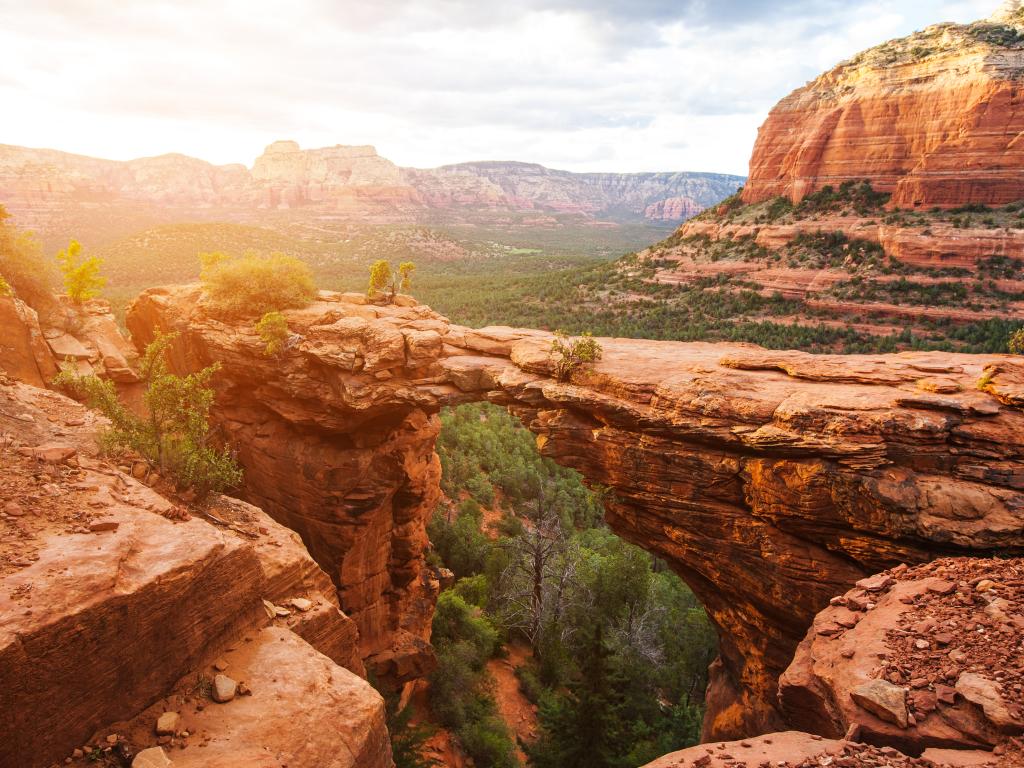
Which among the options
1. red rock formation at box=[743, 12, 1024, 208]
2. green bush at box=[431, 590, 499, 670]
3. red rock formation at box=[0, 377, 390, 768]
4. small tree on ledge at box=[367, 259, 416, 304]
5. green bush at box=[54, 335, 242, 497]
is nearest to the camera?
red rock formation at box=[0, 377, 390, 768]

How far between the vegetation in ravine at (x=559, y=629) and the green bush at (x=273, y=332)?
10.5 m

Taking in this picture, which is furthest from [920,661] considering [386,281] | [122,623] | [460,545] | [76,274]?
[76,274]

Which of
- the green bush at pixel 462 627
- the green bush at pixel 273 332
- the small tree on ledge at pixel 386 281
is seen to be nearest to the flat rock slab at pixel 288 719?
the green bush at pixel 273 332

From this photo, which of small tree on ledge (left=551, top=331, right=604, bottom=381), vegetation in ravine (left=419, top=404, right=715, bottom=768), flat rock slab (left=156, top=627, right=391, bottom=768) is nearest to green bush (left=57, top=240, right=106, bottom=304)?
small tree on ledge (left=551, top=331, right=604, bottom=381)

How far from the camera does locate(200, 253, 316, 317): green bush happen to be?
691 inches

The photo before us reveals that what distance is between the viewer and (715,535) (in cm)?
1246

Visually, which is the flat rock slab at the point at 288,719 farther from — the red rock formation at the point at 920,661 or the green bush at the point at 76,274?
the green bush at the point at 76,274

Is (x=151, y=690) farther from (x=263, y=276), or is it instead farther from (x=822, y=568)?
(x=263, y=276)

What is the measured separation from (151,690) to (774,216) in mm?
79101

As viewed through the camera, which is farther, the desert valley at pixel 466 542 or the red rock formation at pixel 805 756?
the desert valley at pixel 466 542

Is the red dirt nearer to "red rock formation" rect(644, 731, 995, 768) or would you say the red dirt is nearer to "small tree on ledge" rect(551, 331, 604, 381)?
"small tree on ledge" rect(551, 331, 604, 381)

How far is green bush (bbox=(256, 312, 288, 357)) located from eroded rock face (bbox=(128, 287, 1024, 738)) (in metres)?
0.40

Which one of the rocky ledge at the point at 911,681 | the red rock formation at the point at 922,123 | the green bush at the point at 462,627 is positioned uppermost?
the red rock formation at the point at 922,123

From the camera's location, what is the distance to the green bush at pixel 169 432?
10695mm
